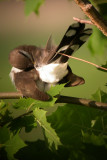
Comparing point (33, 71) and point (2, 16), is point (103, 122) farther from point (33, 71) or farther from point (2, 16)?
point (2, 16)

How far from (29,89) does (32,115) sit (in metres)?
0.12

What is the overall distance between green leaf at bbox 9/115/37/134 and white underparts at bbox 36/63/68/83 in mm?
171

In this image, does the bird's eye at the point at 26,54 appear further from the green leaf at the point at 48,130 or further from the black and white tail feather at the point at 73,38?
the green leaf at the point at 48,130

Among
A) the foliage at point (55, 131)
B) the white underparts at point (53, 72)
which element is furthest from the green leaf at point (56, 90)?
the white underparts at point (53, 72)

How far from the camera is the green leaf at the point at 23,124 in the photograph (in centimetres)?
43

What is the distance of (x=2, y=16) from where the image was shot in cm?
130

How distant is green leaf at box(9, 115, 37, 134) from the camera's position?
0.43 meters

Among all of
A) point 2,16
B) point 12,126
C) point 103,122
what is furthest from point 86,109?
point 2,16

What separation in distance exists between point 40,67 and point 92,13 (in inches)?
11.4

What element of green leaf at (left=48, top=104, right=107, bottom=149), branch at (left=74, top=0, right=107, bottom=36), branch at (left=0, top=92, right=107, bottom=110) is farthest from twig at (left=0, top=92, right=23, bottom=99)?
branch at (left=74, top=0, right=107, bottom=36)

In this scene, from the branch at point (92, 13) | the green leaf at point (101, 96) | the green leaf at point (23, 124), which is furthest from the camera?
the green leaf at point (101, 96)

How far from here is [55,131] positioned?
0.46 meters

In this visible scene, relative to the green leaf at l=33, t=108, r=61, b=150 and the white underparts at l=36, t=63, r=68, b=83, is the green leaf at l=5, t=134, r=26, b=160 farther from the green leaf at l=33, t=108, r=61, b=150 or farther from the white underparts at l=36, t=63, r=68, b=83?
the white underparts at l=36, t=63, r=68, b=83

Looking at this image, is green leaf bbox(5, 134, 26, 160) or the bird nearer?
green leaf bbox(5, 134, 26, 160)
